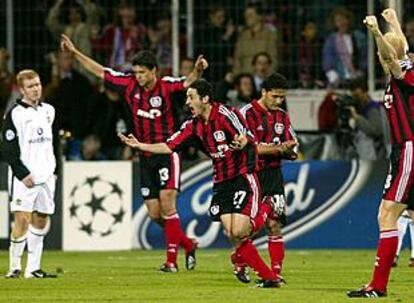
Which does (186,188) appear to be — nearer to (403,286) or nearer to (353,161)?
(353,161)

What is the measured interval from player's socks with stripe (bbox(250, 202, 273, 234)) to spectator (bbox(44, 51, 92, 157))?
7.53m

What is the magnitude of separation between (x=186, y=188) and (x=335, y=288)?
7.61 meters

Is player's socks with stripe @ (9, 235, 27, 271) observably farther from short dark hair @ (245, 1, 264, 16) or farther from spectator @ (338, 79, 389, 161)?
short dark hair @ (245, 1, 264, 16)

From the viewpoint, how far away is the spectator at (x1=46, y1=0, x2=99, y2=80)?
23359 millimetres

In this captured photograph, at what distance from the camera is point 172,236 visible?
17.7 meters

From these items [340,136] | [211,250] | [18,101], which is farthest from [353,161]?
[18,101]

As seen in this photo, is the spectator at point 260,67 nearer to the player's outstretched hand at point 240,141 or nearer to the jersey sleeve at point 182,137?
the jersey sleeve at point 182,137

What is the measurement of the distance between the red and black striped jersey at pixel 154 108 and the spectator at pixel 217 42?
5.30m

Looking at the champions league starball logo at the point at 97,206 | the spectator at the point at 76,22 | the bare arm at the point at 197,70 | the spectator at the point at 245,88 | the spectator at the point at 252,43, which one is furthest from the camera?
the spectator at the point at 76,22

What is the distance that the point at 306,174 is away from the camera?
22141mm

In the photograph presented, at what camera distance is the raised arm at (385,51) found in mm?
12962

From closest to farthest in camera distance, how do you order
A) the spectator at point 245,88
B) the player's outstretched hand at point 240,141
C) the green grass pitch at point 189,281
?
the green grass pitch at point 189,281
the player's outstretched hand at point 240,141
the spectator at point 245,88

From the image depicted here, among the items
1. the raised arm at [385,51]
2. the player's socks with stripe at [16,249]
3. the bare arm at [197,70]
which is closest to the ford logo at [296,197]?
the bare arm at [197,70]

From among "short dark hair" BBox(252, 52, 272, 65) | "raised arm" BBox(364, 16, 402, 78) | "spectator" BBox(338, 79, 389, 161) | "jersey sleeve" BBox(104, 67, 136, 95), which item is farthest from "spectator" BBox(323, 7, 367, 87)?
"raised arm" BBox(364, 16, 402, 78)
